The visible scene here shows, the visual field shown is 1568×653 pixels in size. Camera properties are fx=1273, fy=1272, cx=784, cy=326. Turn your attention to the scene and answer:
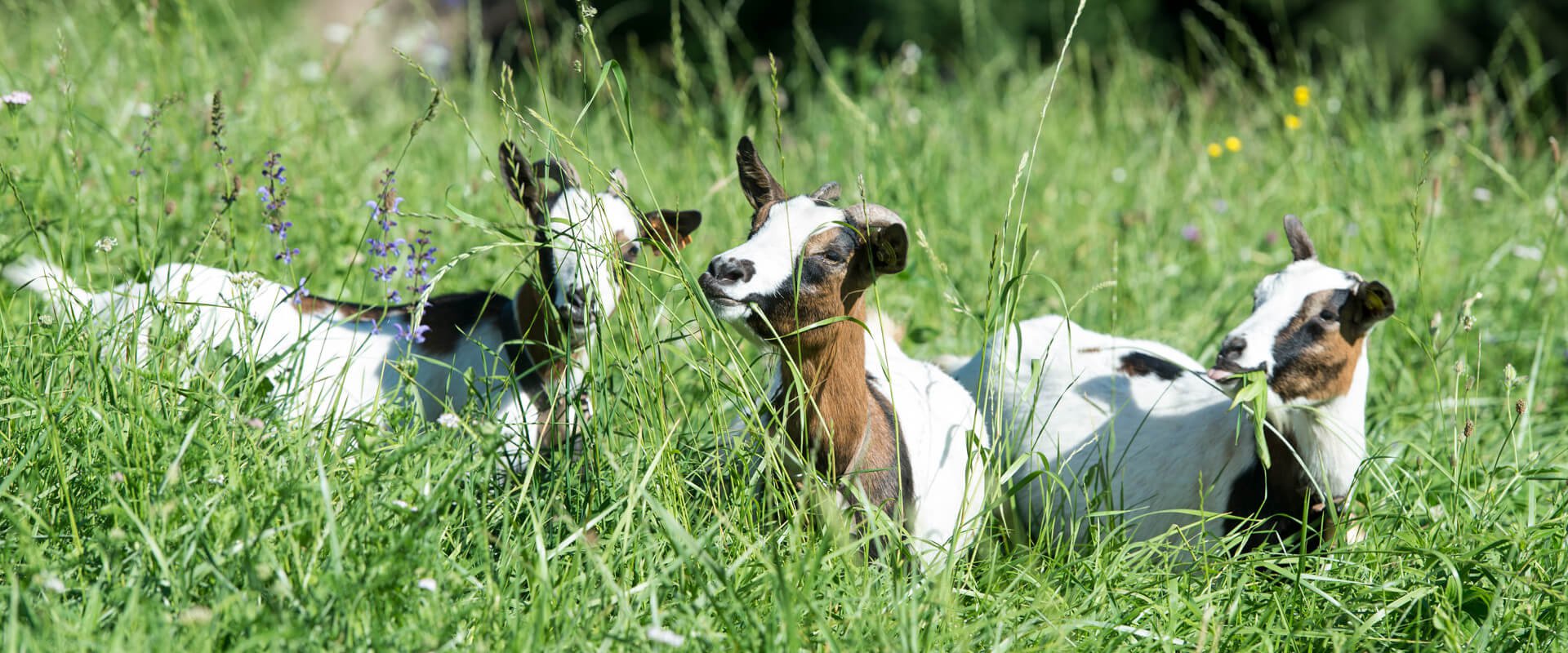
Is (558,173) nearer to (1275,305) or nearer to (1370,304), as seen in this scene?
(1275,305)

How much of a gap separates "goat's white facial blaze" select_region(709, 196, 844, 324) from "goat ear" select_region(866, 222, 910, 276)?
8cm

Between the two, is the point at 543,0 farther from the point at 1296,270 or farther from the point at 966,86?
the point at 1296,270

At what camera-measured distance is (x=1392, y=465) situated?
274 cm

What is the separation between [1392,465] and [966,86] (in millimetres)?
3464

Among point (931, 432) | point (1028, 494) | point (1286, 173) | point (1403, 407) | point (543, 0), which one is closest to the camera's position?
point (931, 432)

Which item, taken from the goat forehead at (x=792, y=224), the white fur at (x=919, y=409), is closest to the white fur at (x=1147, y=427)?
the white fur at (x=919, y=409)

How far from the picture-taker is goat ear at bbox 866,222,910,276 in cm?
245

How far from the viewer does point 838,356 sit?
2.58m

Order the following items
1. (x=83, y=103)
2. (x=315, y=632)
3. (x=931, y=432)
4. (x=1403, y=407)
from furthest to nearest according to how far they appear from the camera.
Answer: (x=83, y=103)
(x=1403, y=407)
(x=931, y=432)
(x=315, y=632)

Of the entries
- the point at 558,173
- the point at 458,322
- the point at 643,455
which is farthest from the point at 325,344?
the point at 643,455

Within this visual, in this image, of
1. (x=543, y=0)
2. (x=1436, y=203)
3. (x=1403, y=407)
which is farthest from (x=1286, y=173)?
(x=543, y=0)

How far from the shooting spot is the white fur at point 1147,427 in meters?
2.79

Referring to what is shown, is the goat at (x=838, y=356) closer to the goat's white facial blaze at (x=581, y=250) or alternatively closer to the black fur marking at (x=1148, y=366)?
the goat's white facial blaze at (x=581, y=250)

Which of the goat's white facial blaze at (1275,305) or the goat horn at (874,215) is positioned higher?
the goat horn at (874,215)
